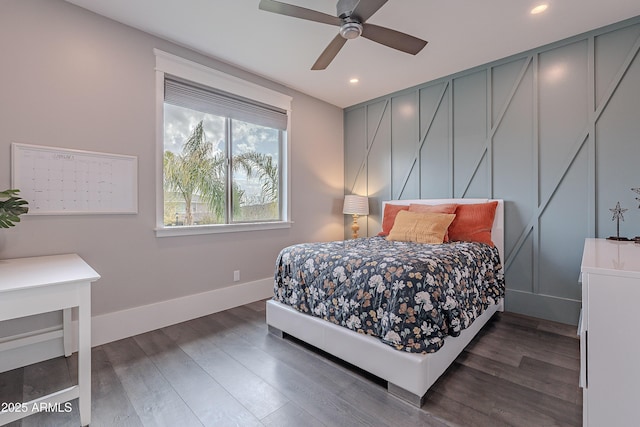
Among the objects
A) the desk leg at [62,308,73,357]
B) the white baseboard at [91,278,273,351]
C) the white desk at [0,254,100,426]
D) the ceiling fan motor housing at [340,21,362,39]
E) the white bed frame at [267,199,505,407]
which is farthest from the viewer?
the white baseboard at [91,278,273,351]

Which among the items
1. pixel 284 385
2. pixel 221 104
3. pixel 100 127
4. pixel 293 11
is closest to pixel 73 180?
pixel 100 127

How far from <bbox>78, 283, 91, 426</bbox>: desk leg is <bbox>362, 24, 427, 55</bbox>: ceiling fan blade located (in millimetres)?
2284

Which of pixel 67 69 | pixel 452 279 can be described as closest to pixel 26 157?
pixel 67 69

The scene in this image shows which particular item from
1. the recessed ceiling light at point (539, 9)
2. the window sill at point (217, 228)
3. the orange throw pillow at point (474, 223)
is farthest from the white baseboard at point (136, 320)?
the recessed ceiling light at point (539, 9)

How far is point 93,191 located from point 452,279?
8.92 feet

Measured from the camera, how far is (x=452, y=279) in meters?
1.81

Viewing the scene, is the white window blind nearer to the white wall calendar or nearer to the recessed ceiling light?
the white wall calendar

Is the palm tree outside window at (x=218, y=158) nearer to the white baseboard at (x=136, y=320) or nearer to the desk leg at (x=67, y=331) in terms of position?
the white baseboard at (x=136, y=320)

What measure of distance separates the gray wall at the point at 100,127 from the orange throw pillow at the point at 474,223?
7.56ft

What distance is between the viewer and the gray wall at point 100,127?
1.98 meters

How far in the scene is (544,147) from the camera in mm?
2781

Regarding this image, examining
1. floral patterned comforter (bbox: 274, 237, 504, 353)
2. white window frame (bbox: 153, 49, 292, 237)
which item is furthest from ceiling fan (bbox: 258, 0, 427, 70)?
floral patterned comforter (bbox: 274, 237, 504, 353)

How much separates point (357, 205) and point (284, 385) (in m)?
2.68

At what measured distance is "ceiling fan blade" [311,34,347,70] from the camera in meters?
2.12
